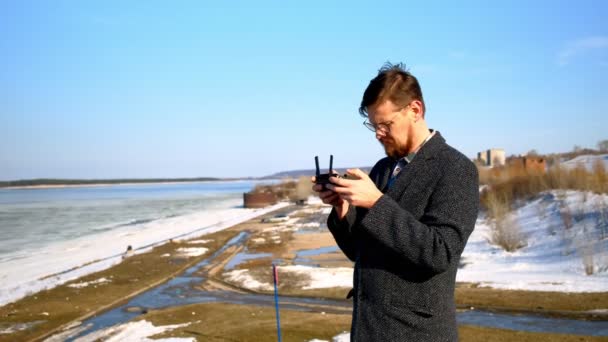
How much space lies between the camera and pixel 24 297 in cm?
1486

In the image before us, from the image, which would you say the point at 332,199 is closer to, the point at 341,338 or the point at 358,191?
the point at 358,191

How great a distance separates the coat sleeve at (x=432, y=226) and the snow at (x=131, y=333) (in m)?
8.75

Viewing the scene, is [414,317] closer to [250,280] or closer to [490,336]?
[490,336]

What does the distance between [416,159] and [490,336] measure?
8135 millimetres

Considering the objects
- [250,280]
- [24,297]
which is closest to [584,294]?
[250,280]

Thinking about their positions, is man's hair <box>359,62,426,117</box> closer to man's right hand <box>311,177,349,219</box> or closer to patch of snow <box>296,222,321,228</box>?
man's right hand <box>311,177,349,219</box>

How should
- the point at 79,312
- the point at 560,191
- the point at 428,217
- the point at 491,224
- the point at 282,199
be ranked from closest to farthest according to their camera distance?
the point at 428,217 → the point at 79,312 → the point at 491,224 → the point at 560,191 → the point at 282,199

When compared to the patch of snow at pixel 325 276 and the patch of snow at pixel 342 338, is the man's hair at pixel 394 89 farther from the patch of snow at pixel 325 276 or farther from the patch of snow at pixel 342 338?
the patch of snow at pixel 325 276

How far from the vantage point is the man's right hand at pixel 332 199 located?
2059 millimetres

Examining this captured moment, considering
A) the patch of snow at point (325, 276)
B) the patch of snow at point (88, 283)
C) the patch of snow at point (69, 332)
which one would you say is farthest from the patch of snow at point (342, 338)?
the patch of snow at point (88, 283)

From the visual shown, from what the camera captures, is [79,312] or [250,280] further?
[250,280]

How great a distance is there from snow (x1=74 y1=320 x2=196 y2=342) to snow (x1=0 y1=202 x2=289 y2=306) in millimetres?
5455

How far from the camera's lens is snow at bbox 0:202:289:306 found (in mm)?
16469

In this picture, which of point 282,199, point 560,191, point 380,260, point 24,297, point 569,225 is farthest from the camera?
point 282,199
